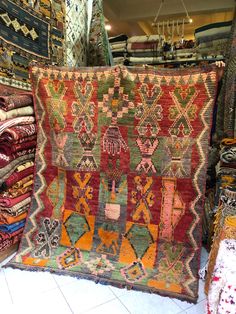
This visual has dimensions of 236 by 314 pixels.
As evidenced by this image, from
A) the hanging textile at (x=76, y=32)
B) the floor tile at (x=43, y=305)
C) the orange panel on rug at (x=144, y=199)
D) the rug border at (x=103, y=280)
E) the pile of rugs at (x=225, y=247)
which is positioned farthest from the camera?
the hanging textile at (x=76, y=32)

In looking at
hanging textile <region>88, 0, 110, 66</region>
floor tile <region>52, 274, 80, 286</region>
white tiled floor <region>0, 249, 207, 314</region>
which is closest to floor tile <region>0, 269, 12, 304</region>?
white tiled floor <region>0, 249, 207, 314</region>

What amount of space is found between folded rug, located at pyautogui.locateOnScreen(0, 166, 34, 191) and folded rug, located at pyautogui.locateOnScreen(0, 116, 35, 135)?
31 cm

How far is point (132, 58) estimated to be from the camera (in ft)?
8.70

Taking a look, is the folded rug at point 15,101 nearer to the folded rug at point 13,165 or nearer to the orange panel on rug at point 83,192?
the folded rug at point 13,165

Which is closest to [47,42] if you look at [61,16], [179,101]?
[61,16]

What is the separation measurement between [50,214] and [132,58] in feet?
5.74

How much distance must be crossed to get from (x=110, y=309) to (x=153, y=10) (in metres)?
4.93

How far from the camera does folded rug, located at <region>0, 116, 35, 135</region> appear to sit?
5.14ft

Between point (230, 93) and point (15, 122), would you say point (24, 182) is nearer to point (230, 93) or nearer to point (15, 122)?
point (15, 122)

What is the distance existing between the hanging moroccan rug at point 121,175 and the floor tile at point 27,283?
2.4 inches

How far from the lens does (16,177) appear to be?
1.73 meters

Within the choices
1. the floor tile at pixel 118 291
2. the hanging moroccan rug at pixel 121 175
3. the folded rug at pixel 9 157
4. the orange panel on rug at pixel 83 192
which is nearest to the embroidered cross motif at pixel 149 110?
the hanging moroccan rug at pixel 121 175

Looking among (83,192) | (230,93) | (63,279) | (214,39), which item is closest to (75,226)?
(83,192)

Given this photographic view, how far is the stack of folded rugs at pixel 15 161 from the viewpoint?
1.63 metres
